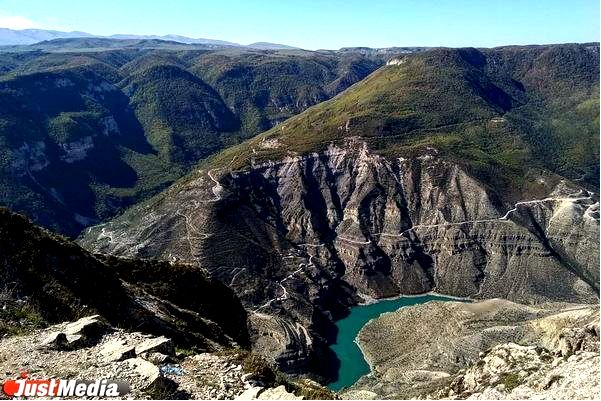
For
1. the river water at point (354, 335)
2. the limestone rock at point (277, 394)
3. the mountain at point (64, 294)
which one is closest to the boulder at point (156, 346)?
the mountain at point (64, 294)

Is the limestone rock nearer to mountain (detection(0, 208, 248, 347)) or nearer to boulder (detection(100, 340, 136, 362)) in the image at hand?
boulder (detection(100, 340, 136, 362))

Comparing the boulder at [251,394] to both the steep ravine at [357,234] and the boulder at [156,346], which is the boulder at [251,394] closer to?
the boulder at [156,346]

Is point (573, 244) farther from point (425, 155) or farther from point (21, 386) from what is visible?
point (21, 386)

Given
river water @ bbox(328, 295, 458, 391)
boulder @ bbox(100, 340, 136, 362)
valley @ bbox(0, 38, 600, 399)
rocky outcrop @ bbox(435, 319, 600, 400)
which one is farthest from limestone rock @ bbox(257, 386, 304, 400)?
river water @ bbox(328, 295, 458, 391)

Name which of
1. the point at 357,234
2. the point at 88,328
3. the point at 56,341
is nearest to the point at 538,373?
the point at 88,328

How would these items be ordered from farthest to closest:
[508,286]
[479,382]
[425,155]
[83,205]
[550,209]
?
1. [83,205]
2. [425,155]
3. [550,209]
4. [508,286]
5. [479,382]

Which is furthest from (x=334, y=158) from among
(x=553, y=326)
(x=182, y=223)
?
(x=553, y=326)
